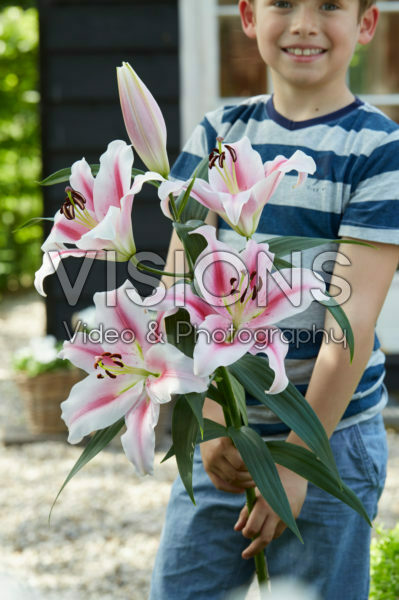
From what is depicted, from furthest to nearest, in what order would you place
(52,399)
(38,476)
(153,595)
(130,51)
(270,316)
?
(130,51)
(52,399)
(38,476)
(153,595)
(270,316)

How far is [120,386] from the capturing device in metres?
0.78

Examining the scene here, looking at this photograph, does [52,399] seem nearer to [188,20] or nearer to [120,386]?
[188,20]

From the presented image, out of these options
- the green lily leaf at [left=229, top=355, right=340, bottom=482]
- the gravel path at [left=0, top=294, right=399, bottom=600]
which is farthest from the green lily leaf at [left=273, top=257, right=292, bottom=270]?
the gravel path at [left=0, top=294, right=399, bottom=600]

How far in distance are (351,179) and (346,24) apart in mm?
235

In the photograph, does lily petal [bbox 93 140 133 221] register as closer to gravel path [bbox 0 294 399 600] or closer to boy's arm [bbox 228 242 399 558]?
boy's arm [bbox 228 242 399 558]

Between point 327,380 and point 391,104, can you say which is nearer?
point 327,380

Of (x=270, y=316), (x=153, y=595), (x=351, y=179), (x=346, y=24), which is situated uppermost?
(x=346, y=24)

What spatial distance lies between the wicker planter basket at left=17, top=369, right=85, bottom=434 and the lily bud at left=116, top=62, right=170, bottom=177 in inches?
102

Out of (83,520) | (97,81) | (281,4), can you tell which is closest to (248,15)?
(281,4)

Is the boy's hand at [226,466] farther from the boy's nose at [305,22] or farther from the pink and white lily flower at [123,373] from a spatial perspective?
the boy's nose at [305,22]

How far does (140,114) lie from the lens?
32.3 inches

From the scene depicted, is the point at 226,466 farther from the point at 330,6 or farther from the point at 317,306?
the point at 330,6

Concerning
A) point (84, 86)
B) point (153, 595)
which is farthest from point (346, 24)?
point (84, 86)

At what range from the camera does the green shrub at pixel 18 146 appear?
7.95 metres
